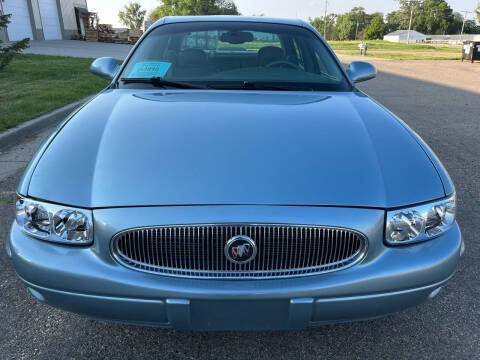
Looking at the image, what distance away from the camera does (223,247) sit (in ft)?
5.04

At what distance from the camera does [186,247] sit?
154cm

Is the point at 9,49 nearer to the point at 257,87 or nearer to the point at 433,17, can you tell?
the point at 257,87

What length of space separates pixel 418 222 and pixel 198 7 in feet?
277

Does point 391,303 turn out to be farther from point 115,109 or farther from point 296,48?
point 296,48

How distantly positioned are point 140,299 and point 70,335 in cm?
69

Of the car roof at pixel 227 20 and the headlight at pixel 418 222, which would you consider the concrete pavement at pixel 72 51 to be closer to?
the car roof at pixel 227 20

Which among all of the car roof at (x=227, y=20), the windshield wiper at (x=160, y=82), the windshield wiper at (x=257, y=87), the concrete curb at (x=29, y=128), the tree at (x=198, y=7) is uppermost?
the tree at (x=198, y=7)

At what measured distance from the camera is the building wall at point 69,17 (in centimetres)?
2564

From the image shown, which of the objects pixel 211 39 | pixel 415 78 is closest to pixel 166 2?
pixel 415 78

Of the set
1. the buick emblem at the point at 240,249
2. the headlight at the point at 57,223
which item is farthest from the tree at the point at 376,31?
the headlight at the point at 57,223

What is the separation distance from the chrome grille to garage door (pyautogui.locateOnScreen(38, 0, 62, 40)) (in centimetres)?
2556

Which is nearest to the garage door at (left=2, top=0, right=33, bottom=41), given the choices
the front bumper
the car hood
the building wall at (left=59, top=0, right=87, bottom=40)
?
the building wall at (left=59, top=0, right=87, bottom=40)

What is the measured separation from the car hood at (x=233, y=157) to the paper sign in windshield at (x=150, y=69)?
0.44m

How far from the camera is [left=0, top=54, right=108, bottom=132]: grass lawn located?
234 inches
